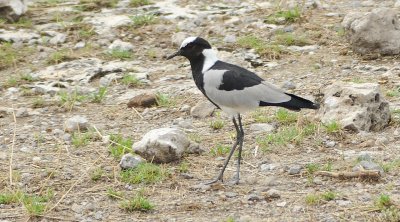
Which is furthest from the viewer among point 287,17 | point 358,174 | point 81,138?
point 287,17

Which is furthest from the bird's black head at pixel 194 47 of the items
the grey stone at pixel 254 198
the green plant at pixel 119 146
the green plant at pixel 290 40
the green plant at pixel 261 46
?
the green plant at pixel 290 40

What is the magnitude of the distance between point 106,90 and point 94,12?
248cm

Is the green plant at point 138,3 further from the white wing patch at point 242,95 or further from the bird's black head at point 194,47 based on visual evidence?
the white wing patch at point 242,95

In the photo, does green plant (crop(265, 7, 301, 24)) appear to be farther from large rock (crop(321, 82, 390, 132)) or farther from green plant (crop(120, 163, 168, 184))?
green plant (crop(120, 163, 168, 184))

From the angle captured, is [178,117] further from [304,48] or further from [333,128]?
[304,48]

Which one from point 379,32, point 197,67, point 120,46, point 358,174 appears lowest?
point 120,46

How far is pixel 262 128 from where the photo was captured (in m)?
7.14

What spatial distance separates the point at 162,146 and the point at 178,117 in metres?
1.52

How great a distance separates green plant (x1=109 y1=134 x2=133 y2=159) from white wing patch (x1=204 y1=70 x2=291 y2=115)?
0.89m

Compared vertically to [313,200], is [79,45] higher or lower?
lower

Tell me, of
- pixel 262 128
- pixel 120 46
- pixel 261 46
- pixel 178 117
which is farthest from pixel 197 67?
pixel 120 46

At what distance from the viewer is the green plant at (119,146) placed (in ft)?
21.5

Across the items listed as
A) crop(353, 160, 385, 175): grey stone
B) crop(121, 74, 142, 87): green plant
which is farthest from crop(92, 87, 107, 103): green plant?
crop(353, 160, 385, 175): grey stone

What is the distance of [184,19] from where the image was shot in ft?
34.1
